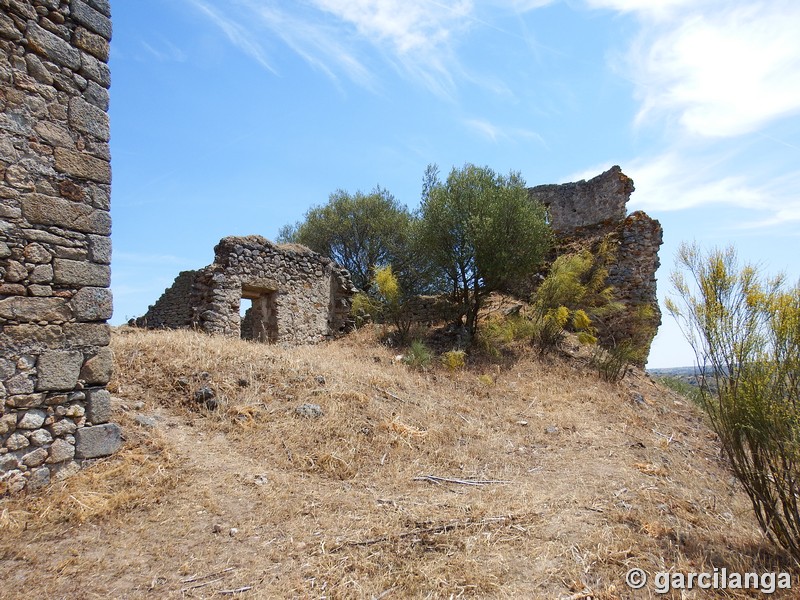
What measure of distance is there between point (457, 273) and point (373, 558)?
948cm

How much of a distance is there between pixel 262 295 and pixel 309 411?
6494 mm

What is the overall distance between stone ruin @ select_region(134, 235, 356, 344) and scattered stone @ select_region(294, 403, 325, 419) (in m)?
4.78

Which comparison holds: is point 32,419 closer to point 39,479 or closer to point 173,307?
point 39,479

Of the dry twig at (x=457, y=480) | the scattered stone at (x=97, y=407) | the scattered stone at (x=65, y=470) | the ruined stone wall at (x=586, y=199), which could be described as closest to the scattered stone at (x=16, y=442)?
the scattered stone at (x=65, y=470)

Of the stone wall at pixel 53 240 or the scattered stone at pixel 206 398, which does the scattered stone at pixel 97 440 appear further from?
the scattered stone at pixel 206 398

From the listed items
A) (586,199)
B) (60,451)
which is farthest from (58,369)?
(586,199)

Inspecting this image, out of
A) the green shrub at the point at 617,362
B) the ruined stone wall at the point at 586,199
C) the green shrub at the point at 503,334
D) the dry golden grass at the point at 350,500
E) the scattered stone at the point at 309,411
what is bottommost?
the dry golden grass at the point at 350,500

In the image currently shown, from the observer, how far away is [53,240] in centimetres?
452

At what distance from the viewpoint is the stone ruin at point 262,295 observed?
35.8 ft

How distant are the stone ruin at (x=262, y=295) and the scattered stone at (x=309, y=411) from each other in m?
4.78

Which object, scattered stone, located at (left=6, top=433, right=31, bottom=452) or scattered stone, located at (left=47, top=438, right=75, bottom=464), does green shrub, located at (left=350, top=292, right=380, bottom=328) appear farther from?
scattered stone, located at (left=6, top=433, right=31, bottom=452)

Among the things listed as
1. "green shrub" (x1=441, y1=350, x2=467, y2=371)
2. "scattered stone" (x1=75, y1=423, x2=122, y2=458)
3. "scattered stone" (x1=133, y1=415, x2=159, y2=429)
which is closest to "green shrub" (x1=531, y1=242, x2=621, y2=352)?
"green shrub" (x1=441, y1=350, x2=467, y2=371)

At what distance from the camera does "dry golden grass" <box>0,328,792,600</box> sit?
3.55m

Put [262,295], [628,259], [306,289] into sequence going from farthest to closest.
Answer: [628,259] → [306,289] → [262,295]
